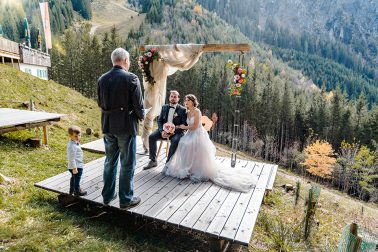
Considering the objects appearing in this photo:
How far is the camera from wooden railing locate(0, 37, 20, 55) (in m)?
18.1

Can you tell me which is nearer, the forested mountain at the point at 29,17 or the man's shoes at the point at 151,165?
the man's shoes at the point at 151,165

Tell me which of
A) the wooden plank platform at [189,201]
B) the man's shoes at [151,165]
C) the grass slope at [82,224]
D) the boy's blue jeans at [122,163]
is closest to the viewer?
the grass slope at [82,224]

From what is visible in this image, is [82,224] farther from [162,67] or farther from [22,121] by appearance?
[162,67]

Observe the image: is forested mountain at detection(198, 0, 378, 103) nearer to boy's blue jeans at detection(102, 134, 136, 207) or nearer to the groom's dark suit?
the groom's dark suit

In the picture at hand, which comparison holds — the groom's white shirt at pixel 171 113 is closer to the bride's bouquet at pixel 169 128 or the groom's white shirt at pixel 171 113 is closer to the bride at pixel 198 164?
the bride's bouquet at pixel 169 128

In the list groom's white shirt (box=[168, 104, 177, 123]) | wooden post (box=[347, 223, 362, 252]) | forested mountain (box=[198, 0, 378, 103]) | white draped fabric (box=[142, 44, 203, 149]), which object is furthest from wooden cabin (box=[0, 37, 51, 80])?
forested mountain (box=[198, 0, 378, 103])

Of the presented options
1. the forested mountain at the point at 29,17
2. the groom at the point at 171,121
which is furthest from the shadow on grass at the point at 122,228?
the forested mountain at the point at 29,17

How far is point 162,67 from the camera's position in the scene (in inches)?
341

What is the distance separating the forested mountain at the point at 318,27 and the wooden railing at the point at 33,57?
137 m

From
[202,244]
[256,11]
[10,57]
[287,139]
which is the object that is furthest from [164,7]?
[202,244]

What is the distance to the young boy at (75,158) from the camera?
5.01 meters

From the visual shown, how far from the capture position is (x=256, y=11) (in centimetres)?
18238

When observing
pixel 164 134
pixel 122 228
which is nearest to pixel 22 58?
pixel 164 134

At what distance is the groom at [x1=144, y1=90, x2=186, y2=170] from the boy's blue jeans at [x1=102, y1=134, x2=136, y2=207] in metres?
2.26
